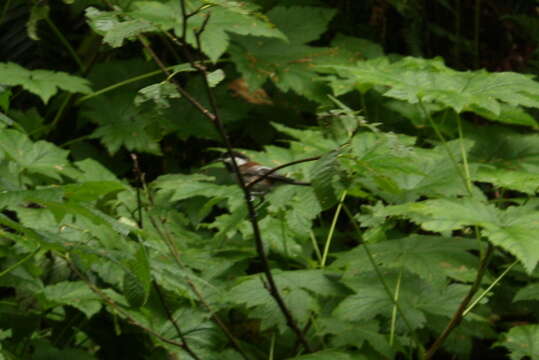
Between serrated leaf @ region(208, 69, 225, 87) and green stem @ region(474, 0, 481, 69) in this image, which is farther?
green stem @ region(474, 0, 481, 69)

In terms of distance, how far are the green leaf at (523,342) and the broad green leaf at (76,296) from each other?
3.20ft

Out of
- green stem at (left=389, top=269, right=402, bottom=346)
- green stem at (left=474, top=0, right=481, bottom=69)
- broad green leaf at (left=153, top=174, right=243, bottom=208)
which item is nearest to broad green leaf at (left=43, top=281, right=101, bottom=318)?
broad green leaf at (left=153, top=174, right=243, bottom=208)

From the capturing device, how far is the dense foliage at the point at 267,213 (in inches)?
51.3

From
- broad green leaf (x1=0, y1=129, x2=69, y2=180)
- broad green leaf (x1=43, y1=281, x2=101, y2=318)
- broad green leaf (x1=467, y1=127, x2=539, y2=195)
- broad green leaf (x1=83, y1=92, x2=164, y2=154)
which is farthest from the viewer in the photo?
broad green leaf (x1=83, y1=92, x2=164, y2=154)

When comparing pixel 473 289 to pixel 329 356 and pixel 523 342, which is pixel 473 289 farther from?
pixel 523 342

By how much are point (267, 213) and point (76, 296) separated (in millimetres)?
535

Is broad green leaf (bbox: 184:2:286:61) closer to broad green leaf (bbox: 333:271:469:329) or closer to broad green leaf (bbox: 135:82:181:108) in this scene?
broad green leaf (bbox: 333:271:469:329)

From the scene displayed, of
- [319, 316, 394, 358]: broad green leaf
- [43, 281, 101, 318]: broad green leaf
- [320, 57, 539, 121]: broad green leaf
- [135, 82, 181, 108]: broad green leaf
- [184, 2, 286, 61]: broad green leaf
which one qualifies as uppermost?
[135, 82, 181, 108]: broad green leaf

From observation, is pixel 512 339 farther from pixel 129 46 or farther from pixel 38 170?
pixel 129 46

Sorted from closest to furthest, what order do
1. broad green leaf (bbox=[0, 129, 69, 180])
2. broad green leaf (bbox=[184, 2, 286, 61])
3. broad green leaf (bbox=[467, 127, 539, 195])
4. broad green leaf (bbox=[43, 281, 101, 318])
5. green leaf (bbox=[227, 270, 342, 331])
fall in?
green leaf (bbox=[227, 270, 342, 331]) < broad green leaf (bbox=[43, 281, 101, 318]) < broad green leaf (bbox=[0, 129, 69, 180]) < broad green leaf (bbox=[467, 127, 539, 195]) < broad green leaf (bbox=[184, 2, 286, 61])

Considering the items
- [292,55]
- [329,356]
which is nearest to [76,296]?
[329,356]

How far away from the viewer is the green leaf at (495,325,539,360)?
1.69 meters

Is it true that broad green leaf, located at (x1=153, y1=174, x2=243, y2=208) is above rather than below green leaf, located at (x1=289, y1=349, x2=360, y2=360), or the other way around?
above

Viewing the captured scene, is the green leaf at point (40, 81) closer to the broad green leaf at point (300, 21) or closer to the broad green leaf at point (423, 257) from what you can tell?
the broad green leaf at point (300, 21)
